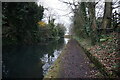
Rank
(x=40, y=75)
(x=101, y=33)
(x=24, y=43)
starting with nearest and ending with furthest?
1. (x=40, y=75)
2. (x=101, y=33)
3. (x=24, y=43)

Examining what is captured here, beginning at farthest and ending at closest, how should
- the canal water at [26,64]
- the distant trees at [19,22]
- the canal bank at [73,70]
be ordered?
the distant trees at [19,22] → the canal water at [26,64] → the canal bank at [73,70]

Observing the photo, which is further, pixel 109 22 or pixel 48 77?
Answer: pixel 109 22

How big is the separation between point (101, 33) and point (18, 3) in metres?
13.1

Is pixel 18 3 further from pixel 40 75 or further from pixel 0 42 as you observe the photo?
pixel 40 75

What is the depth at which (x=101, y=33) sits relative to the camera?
916cm

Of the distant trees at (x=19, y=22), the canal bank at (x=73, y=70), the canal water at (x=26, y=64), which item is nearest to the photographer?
the canal bank at (x=73, y=70)

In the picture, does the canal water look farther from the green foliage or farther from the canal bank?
the green foliage

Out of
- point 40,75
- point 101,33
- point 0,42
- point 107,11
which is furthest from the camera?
point 0,42

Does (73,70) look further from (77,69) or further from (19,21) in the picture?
(19,21)

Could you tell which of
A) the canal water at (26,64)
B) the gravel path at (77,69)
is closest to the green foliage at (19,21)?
the canal water at (26,64)

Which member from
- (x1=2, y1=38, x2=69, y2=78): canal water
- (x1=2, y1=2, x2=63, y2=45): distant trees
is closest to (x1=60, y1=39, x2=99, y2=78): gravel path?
(x1=2, y1=38, x2=69, y2=78): canal water

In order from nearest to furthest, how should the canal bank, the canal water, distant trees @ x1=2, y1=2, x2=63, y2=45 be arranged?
the canal bank
the canal water
distant trees @ x1=2, y1=2, x2=63, y2=45

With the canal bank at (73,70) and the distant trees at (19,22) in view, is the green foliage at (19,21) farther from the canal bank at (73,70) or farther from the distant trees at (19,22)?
the canal bank at (73,70)

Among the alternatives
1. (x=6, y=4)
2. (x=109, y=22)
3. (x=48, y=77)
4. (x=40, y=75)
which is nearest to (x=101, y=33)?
(x=109, y=22)
